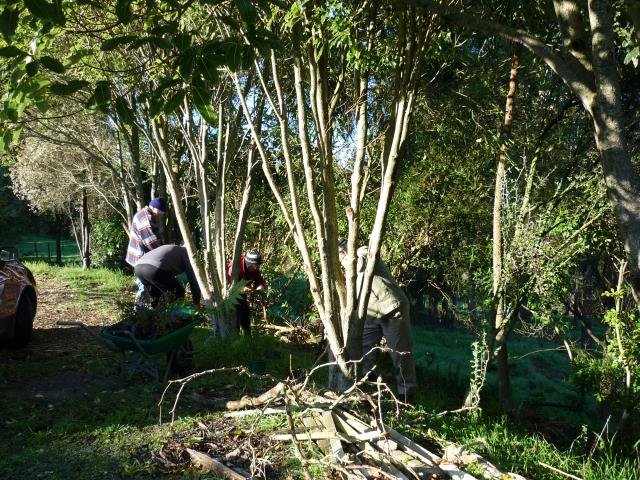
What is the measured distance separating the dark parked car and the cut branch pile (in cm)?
426

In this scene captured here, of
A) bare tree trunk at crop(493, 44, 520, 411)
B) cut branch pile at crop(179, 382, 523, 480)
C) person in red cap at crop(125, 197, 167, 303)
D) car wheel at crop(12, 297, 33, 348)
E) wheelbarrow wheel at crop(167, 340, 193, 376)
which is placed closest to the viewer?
cut branch pile at crop(179, 382, 523, 480)

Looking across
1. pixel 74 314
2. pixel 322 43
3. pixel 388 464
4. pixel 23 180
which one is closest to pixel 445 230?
pixel 322 43

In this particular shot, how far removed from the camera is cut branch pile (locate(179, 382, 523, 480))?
140 inches

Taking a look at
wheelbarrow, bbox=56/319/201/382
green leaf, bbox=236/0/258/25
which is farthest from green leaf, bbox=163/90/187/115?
wheelbarrow, bbox=56/319/201/382

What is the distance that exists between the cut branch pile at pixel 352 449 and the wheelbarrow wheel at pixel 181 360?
2334 millimetres

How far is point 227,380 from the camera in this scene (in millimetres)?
6277

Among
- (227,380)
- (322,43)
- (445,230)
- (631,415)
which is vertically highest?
(322,43)

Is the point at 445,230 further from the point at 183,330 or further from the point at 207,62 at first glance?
the point at 207,62

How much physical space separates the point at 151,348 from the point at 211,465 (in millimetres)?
2211

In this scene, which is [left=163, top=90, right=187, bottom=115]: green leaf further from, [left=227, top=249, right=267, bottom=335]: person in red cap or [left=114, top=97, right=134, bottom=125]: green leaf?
[left=227, top=249, right=267, bottom=335]: person in red cap

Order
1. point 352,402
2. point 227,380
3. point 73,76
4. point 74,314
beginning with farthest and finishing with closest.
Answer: point 74,314, point 73,76, point 227,380, point 352,402

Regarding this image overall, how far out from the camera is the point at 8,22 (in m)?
2.58

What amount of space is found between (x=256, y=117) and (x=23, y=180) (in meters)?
15.6

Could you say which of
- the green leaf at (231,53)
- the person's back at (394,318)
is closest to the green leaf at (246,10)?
the green leaf at (231,53)
